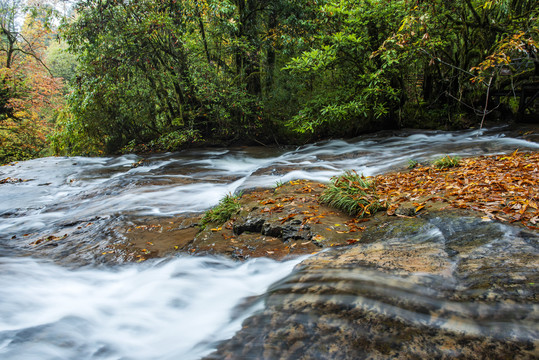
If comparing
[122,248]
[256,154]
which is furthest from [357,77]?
[122,248]

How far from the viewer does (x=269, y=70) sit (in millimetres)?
12562

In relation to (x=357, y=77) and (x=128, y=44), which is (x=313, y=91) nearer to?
(x=357, y=77)

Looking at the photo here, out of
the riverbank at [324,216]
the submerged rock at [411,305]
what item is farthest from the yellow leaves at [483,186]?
the submerged rock at [411,305]

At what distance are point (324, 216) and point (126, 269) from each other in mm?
2613

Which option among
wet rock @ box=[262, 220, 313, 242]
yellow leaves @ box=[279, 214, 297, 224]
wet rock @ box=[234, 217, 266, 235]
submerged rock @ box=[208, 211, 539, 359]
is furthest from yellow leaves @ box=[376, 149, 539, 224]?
wet rock @ box=[234, 217, 266, 235]

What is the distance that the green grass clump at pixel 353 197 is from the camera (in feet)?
13.3

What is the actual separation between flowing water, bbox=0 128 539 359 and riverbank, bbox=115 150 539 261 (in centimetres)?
33

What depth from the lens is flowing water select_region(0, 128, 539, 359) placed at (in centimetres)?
239

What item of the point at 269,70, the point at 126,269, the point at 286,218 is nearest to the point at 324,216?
the point at 286,218

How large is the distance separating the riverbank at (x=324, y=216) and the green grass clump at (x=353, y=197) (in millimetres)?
104

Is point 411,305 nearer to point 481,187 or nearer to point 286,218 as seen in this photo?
point 286,218

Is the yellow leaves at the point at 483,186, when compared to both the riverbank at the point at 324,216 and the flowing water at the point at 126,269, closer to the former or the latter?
the riverbank at the point at 324,216

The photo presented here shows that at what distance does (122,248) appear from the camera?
13.6ft

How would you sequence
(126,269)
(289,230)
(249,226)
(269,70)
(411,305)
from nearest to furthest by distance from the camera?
(411,305) → (126,269) → (289,230) → (249,226) → (269,70)
